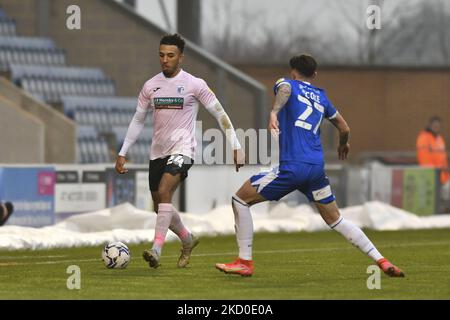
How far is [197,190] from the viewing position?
23.6 metres

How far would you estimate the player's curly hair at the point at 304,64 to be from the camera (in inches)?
488

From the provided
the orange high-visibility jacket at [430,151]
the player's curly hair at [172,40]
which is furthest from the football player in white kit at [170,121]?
the orange high-visibility jacket at [430,151]

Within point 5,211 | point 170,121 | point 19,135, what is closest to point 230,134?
point 170,121

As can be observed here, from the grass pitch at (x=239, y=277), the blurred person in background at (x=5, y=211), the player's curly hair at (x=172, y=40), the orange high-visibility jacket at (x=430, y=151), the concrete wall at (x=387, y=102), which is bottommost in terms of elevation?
the grass pitch at (x=239, y=277)

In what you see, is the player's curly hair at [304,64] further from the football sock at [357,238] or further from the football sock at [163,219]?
the football sock at [163,219]

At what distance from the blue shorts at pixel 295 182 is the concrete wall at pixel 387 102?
3505cm

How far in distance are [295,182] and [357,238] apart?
777 millimetres

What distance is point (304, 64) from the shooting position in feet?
40.7

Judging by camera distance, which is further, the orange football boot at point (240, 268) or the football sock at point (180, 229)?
the football sock at point (180, 229)

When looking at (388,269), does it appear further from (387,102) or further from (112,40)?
(387,102)

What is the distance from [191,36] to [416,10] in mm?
12650

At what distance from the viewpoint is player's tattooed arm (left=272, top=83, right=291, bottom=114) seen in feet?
39.9
